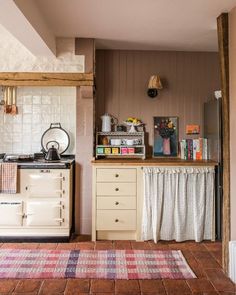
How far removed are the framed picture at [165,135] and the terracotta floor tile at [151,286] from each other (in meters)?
1.81

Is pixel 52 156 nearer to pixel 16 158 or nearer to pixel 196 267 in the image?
pixel 16 158

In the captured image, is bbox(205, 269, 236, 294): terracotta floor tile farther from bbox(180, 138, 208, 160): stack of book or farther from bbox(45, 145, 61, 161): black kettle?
bbox(45, 145, 61, 161): black kettle

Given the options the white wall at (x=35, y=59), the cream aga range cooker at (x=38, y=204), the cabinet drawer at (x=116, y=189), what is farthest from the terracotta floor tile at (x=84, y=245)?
the white wall at (x=35, y=59)

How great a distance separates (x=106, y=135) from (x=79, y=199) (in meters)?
0.88

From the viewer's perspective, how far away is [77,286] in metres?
2.40

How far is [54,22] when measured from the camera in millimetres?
3035

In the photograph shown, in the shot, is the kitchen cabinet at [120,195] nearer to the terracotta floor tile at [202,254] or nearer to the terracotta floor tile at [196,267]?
the terracotta floor tile at [202,254]

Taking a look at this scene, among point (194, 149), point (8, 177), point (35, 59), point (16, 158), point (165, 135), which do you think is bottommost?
point (8, 177)

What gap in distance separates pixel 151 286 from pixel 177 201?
1143 mm

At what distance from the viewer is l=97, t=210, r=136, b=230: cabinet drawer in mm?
3410

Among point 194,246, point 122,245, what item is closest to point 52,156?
point 122,245

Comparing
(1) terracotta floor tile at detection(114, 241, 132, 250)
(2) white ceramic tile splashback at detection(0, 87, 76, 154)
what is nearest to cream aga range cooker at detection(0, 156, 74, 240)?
(1) terracotta floor tile at detection(114, 241, 132, 250)

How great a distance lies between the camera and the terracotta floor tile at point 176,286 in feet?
7.68

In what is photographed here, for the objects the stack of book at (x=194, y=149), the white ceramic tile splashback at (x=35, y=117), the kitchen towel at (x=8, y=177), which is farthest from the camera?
the white ceramic tile splashback at (x=35, y=117)
